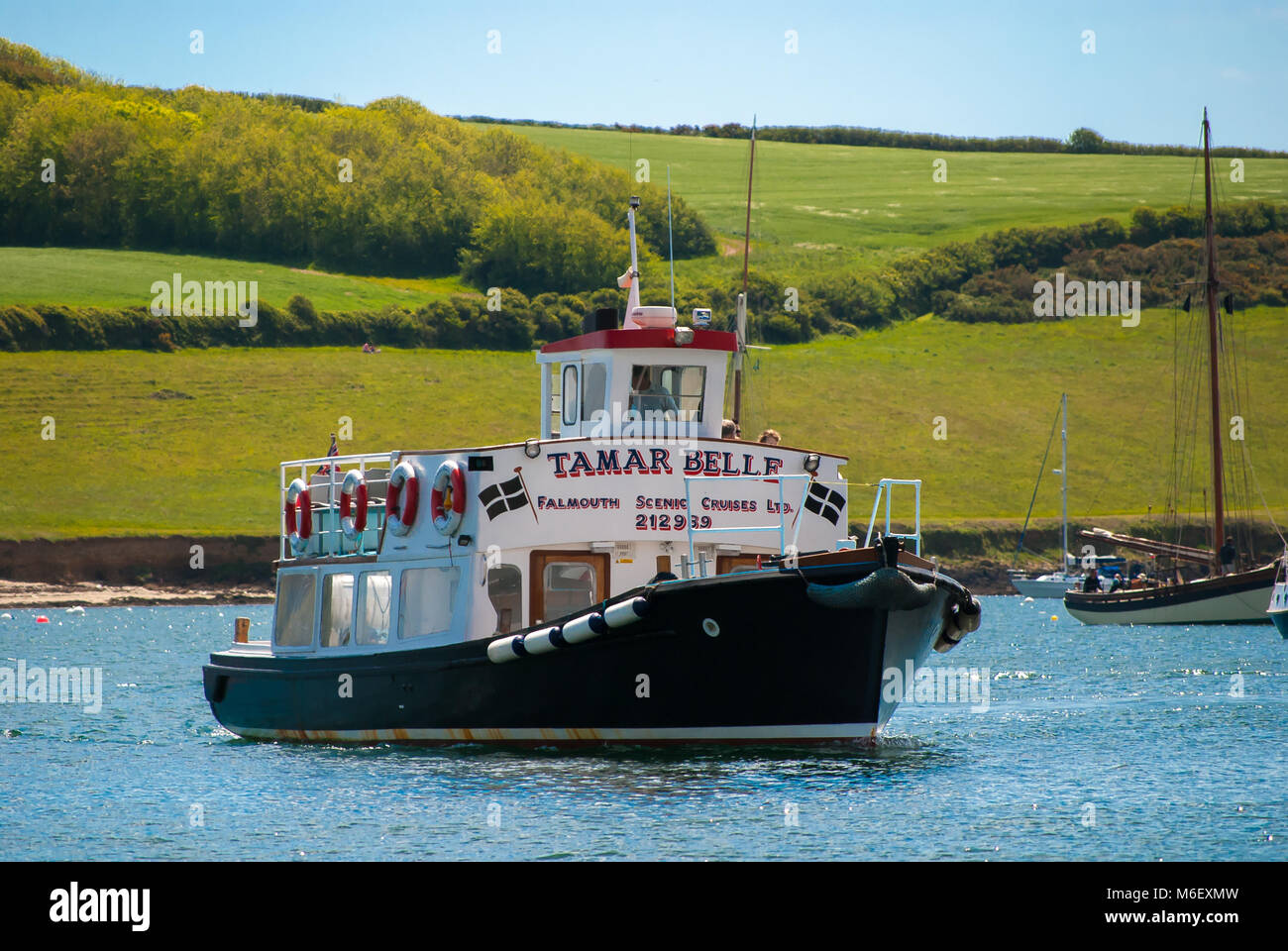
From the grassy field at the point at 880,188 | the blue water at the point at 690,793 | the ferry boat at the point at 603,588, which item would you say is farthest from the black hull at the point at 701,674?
the grassy field at the point at 880,188

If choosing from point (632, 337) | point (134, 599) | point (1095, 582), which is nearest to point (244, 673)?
point (632, 337)

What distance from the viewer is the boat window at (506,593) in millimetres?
23016

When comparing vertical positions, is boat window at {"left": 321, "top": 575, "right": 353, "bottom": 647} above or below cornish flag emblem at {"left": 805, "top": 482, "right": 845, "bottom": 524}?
below

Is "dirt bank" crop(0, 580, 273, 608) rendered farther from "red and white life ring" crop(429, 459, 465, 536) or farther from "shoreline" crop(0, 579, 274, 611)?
"red and white life ring" crop(429, 459, 465, 536)

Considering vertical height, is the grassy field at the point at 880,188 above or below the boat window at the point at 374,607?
above

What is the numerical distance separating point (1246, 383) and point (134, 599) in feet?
247

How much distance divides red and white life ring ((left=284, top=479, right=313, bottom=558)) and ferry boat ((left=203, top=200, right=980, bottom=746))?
61mm

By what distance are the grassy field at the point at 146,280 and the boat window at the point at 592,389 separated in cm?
9583

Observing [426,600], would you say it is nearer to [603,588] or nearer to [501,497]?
[501,497]

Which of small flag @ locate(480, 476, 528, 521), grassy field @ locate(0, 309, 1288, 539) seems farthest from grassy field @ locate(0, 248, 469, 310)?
small flag @ locate(480, 476, 528, 521)

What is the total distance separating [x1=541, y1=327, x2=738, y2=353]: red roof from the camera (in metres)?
24.3

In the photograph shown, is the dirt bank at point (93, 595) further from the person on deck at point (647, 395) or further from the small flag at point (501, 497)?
the small flag at point (501, 497)

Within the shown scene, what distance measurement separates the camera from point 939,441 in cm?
10588
